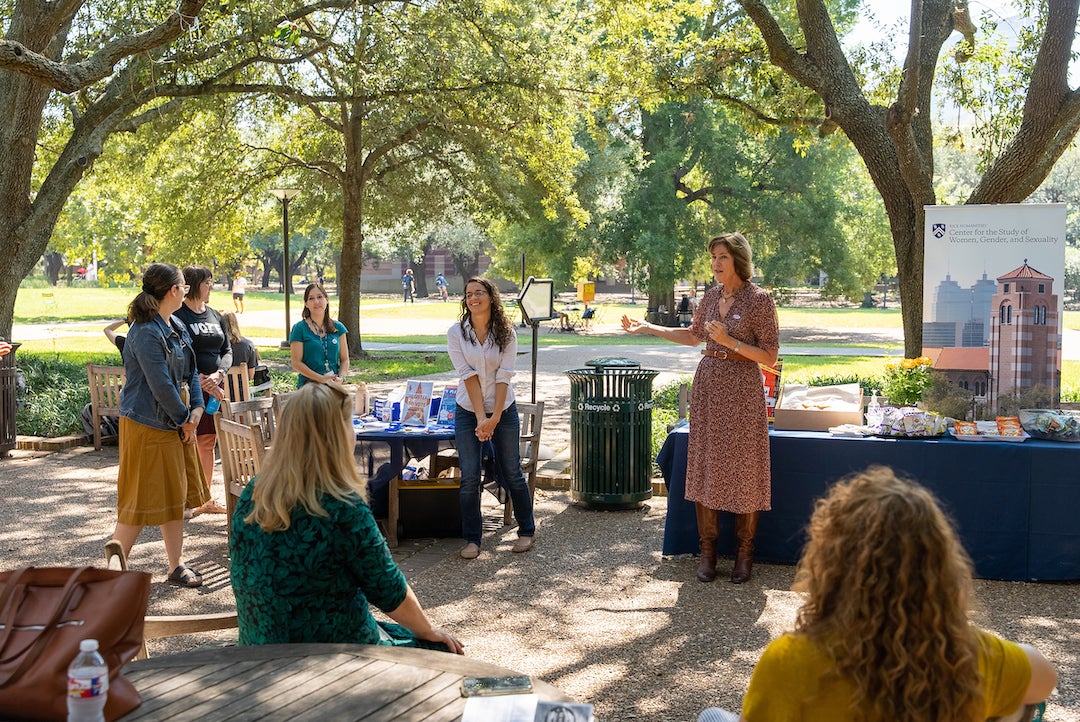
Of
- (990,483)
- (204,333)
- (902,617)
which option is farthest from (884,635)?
(204,333)

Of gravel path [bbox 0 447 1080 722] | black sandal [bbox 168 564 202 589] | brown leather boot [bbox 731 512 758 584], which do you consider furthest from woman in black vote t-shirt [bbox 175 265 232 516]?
brown leather boot [bbox 731 512 758 584]

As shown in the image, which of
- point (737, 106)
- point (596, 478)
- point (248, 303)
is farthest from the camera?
point (248, 303)

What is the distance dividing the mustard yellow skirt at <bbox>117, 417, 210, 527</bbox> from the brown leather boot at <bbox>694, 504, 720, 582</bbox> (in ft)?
10.2

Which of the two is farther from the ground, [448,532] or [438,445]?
[438,445]

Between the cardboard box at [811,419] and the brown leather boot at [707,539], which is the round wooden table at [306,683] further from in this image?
the cardboard box at [811,419]

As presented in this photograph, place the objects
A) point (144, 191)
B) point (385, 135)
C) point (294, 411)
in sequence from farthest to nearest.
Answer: point (144, 191), point (385, 135), point (294, 411)

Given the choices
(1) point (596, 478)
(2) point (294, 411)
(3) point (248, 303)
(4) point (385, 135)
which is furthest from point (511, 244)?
(2) point (294, 411)

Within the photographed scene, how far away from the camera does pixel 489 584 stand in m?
6.64

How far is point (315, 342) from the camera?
8539mm

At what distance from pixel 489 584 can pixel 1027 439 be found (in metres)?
3.43

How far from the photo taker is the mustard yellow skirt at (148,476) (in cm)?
609

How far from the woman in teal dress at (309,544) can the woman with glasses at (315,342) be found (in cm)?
510

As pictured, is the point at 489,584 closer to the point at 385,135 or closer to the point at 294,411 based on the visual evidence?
the point at 294,411

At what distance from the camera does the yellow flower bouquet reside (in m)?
7.16
